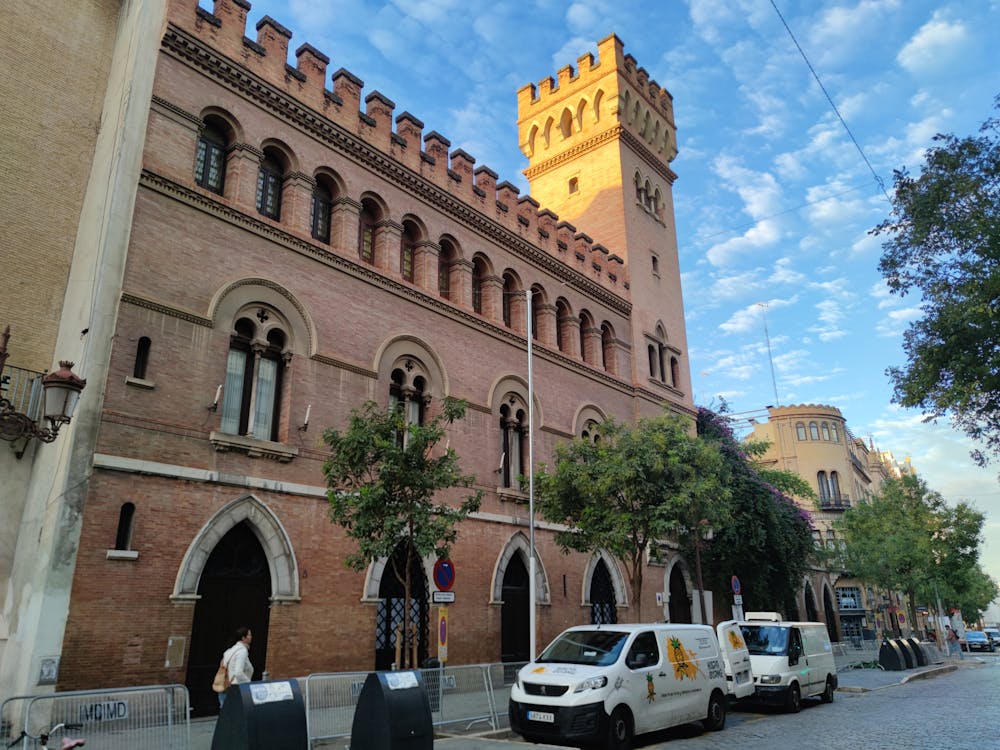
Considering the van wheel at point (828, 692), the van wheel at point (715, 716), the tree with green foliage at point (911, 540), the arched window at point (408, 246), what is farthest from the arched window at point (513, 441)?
the tree with green foliage at point (911, 540)

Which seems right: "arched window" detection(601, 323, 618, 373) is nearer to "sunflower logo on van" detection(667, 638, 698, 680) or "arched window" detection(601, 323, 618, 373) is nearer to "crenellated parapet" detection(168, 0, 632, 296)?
"crenellated parapet" detection(168, 0, 632, 296)

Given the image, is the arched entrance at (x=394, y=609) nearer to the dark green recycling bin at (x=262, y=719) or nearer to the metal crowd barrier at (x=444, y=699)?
the metal crowd barrier at (x=444, y=699)

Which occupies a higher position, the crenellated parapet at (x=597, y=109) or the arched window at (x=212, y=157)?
the crenellated parapet at (x=597, y=109)

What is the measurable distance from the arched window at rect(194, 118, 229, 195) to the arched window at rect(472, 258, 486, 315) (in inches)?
317

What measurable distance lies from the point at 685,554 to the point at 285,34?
21497mm

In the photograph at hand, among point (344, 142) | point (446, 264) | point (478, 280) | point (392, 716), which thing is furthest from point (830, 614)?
point (392, 716)

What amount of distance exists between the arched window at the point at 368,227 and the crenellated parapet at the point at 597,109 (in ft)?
46.8

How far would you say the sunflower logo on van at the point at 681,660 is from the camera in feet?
38.5

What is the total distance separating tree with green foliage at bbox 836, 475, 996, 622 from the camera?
34.0 metres

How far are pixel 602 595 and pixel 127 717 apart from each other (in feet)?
57.2

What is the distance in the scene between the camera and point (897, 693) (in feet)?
60.0

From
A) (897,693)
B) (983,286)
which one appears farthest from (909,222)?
(897,693)

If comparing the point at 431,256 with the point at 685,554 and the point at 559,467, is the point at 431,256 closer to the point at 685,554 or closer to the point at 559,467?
the point at 559,467

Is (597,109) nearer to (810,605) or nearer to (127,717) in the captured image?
(127,717)
